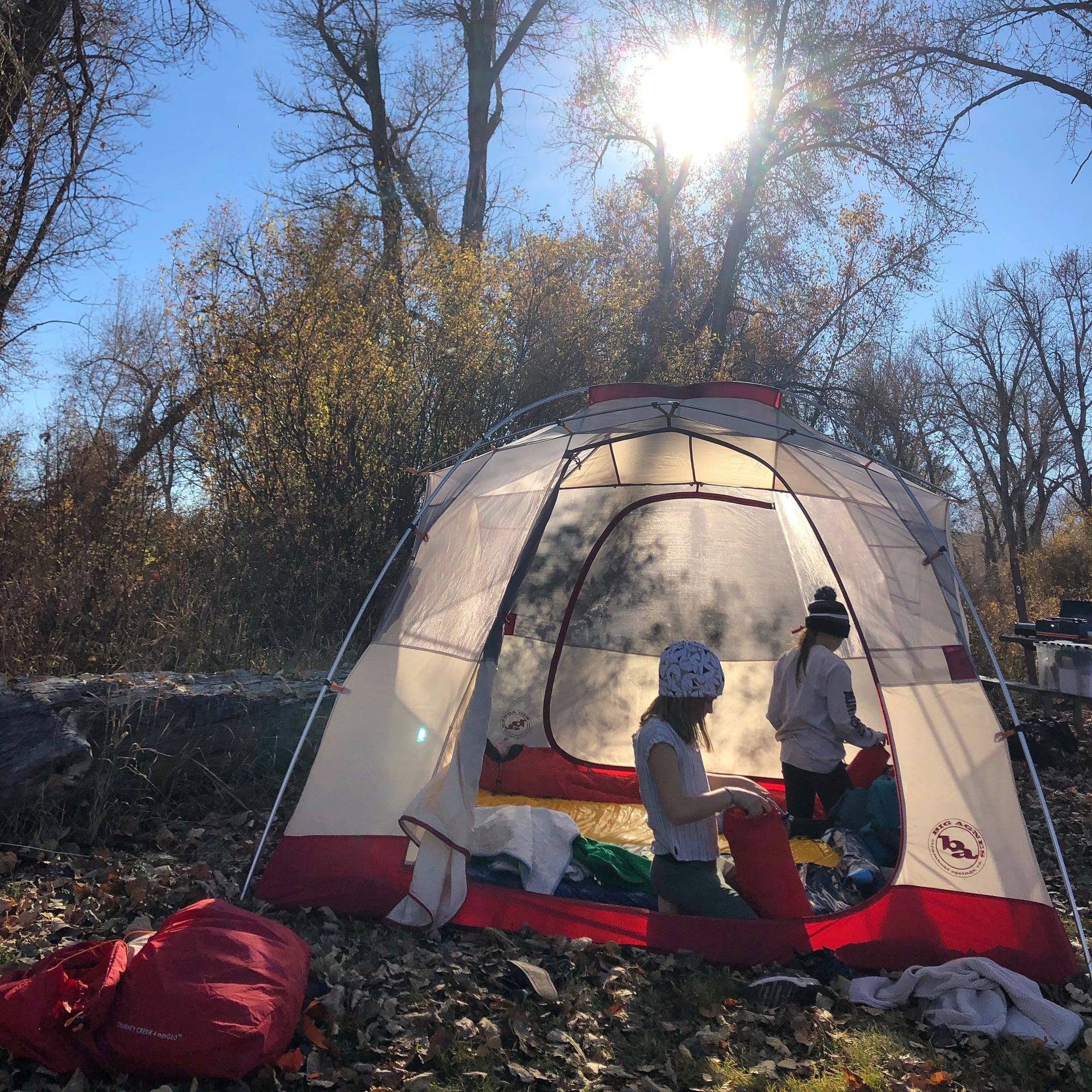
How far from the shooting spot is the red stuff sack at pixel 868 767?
521 cm

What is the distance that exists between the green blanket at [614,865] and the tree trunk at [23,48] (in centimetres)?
640

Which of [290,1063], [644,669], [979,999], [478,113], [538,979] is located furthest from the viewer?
[478,113]

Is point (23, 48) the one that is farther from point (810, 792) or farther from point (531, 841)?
point (810, 792)

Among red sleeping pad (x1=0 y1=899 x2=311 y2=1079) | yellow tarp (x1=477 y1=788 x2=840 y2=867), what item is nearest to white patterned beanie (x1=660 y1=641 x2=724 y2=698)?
yellow tarp (x1=477 y1=788 x2=840 y2=867)

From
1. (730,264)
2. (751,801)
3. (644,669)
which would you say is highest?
(730,264)

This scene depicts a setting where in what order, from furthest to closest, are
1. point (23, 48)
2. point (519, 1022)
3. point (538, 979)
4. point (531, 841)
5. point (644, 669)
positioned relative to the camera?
point (23, 48) → point (644, 669) → point (531, 841) → point (538, 979) → point (519, 1022)

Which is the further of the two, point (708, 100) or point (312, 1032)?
point (708, 100)

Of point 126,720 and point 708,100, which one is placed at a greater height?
point 708,100

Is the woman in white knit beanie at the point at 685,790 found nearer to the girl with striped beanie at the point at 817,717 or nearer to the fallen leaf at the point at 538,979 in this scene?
the fallen leaf at the point at 538,979

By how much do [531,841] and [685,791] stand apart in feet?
3.01

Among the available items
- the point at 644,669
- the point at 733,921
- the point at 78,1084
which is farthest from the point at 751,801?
the point at 644,669

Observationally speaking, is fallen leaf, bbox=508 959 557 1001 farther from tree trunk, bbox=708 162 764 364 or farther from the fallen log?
tree trunk, bbox=708 162 764 364

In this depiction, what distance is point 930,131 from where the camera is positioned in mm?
10219

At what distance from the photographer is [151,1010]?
2.37m
